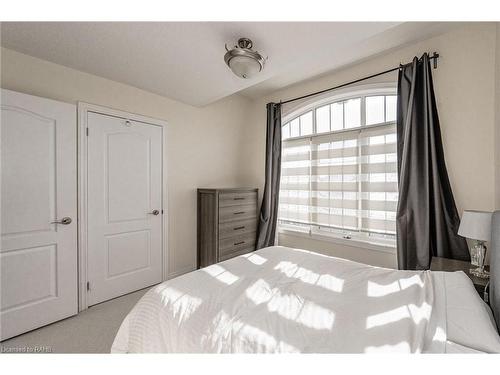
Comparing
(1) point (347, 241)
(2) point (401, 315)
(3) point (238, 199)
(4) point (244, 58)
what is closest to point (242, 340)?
A: (2) point (401, 315)

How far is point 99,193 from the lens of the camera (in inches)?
93.0

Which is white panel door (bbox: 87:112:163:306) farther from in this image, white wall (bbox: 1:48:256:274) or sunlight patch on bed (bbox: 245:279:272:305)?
sunlight patch on bed (bbox: 245:279:272:305)

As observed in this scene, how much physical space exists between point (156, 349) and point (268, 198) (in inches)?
101

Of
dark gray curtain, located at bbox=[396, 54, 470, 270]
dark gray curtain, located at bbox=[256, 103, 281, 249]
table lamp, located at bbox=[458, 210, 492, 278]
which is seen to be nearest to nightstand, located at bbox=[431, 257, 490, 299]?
table lamp, located at bbox=[458, 210, 492, 278]

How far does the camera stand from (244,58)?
1613mm

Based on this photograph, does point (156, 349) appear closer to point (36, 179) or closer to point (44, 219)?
point (44, 219)

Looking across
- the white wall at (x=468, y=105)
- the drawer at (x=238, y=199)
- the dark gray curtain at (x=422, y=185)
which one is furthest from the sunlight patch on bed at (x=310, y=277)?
the white wall at (x=468, y=105)

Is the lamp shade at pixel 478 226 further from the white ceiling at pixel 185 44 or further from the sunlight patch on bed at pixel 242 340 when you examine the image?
the sunlight patch on bed at pixel 242 340

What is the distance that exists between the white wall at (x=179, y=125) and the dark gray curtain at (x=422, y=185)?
2206mm

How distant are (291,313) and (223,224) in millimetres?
2054

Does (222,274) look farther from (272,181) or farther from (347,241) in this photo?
(272,181)

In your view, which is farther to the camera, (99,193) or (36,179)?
(99,193)

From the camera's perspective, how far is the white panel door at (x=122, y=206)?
2.33 metres
